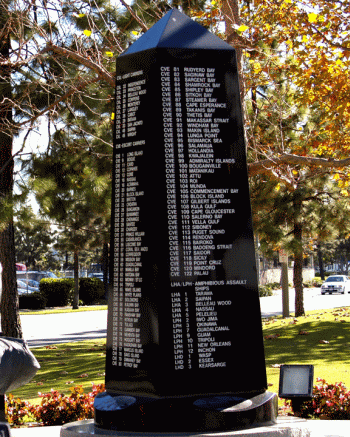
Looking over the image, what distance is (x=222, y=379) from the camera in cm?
410

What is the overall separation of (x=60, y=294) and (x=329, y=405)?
29060 millimetres

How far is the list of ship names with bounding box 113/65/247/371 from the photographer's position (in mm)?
4109

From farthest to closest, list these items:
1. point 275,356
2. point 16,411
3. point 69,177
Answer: point 69,177
point 275,356
point 16,411

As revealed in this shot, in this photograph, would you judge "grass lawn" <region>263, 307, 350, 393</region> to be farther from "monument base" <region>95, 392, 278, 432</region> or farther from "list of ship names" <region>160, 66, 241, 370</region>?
"list of ship names" <region>160, 66, 241, 370</region>

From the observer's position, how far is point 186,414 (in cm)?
387

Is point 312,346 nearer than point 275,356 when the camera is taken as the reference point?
No

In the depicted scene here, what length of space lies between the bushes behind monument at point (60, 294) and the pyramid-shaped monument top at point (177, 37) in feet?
93.9

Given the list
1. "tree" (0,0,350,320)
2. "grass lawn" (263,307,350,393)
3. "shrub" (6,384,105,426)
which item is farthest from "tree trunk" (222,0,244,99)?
"shrub" (6,384,105,426)

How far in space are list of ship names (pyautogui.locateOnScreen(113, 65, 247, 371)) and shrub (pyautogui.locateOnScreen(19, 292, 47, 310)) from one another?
93.0ft

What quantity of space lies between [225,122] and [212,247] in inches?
37.1

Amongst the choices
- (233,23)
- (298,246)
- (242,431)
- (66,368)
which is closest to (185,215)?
(242,431)

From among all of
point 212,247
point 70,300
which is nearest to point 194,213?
point 212,247

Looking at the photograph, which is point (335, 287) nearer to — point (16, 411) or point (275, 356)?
point (275, 356)

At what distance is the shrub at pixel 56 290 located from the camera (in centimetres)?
3366
